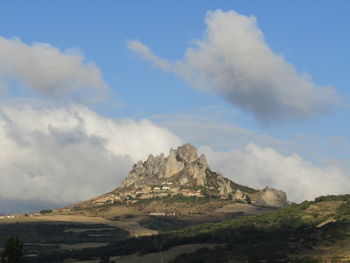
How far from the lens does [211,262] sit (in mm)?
197500

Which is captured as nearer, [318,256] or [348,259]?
[348,259]

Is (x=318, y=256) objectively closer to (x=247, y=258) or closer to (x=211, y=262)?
(x=247, y=258)

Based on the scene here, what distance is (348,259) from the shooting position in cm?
17362

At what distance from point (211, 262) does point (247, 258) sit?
11.9m

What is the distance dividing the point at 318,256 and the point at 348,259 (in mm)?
14667

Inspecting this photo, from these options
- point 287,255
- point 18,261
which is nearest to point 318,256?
point 287,255

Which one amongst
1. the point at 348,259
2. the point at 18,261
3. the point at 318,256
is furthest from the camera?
the point at 318,256

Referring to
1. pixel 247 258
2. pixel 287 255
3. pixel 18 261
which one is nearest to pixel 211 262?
pixel 247 258

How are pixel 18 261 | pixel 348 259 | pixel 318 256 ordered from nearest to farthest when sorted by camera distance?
1. pixel 18 261
2. pixel 348 259
3. pixel 318 256

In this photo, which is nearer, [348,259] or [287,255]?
[348,259]

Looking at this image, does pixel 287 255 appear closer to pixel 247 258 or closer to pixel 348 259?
pixel 247 258

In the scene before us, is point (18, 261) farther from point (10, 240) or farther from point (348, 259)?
point (348, 259)

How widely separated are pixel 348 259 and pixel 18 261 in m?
98.5

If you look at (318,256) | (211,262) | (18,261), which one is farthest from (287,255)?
(18,261)
